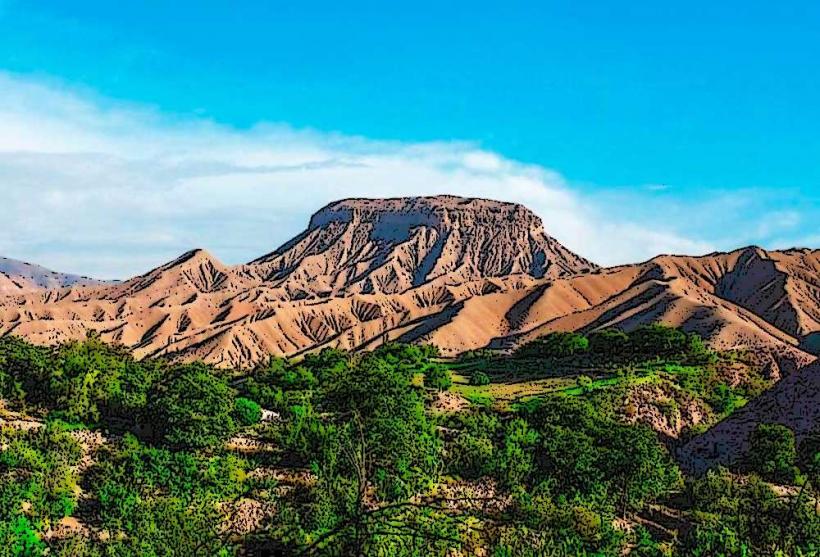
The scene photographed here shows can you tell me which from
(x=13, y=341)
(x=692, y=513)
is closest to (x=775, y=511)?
(x=692, y=513)

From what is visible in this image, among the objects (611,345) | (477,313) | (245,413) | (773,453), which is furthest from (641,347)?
(477,313)

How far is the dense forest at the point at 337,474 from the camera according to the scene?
26.8 metres

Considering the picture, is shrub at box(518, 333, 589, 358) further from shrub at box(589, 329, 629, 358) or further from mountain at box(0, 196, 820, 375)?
mountain at box(0, 196, 820, 375)

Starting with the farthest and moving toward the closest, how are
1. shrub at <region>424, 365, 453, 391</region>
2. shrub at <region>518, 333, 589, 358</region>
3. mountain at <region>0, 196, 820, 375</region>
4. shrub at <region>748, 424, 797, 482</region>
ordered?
mountain at <region>0, 196, 820, 375</region> < shrub at <region>518, 333, 589, 358</region> < shrub at <region>424, 365, 453, 391</region> < shrub at <region>748, 424, 797, 482</region>

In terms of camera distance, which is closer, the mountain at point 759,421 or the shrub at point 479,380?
the mountain at point 759,421

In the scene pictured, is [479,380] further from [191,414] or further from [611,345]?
[191,414]

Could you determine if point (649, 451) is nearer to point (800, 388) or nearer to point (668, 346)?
point (800, 388)

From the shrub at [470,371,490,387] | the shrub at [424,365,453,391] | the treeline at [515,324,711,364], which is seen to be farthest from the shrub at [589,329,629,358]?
the shrub at [424,365,453,391]

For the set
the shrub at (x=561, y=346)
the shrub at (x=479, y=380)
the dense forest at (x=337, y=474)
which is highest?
the shrub at (x=561, y=346)

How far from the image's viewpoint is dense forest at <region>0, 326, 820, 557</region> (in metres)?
26.8

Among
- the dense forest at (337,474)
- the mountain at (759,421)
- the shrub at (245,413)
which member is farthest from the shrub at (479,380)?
the shrub at (245,413)

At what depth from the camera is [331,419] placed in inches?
1578

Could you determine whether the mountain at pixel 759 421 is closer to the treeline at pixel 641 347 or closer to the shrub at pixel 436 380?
the treeline at pixel 641 347

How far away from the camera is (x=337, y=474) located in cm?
3388
